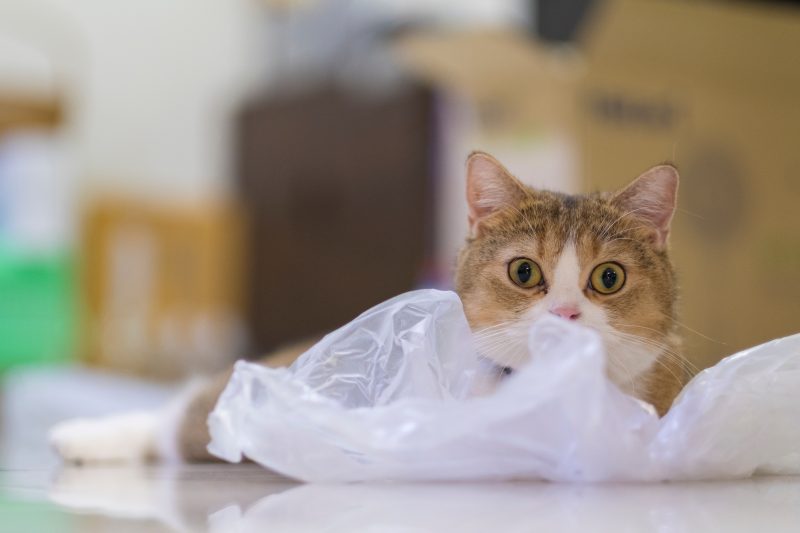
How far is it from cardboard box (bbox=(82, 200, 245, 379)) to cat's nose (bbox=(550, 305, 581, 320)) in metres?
2.70

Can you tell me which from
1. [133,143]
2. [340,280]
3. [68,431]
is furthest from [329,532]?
[133,143]

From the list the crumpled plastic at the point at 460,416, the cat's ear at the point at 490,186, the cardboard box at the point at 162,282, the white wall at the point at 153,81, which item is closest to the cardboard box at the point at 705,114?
the cat's ear at the point at 490,186

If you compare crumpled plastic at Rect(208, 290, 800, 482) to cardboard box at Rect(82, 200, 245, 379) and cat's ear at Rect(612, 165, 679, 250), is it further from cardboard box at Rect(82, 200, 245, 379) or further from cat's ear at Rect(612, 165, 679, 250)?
cardboard box at Rect(82, 200, 245, 379)

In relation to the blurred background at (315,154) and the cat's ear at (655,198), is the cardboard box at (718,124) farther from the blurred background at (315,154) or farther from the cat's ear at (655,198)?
the cat's ear at (655,198)

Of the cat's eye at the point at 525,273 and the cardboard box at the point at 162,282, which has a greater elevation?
the cat's eye at the point at 525,273

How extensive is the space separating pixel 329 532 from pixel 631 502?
0.22 meters

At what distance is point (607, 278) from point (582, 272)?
3 cm

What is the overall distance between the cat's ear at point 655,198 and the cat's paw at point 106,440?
530 millimetres

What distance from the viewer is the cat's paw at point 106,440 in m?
0.95

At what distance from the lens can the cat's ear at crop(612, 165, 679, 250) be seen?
0.78m

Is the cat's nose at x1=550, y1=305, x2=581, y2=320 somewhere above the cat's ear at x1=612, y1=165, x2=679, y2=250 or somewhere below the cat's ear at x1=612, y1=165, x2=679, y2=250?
below

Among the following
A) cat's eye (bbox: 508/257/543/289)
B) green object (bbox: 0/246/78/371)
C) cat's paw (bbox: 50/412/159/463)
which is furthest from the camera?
green object (bbox: 0/246/78/371)

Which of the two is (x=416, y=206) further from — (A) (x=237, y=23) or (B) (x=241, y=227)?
(A) (x=237, y=23)

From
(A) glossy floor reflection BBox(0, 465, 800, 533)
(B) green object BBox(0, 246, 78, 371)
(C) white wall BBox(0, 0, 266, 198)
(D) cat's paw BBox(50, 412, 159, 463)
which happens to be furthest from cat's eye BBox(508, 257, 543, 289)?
(C) white wall BBox(0, 0, 266, 198)
